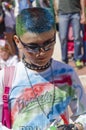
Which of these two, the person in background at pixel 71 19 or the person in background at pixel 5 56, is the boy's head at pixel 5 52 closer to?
the person in background at pixel 5 56

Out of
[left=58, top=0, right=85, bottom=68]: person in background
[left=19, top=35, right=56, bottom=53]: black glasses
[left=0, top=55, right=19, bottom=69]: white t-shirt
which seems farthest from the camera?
[left=58, top=0, right=85, bottom=68]: person in background

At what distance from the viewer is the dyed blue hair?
264 centimetres

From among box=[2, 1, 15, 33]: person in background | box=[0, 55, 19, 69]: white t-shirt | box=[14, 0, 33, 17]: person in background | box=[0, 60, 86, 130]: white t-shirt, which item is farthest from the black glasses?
A: box=[2, 1, 15, 33]: person in background

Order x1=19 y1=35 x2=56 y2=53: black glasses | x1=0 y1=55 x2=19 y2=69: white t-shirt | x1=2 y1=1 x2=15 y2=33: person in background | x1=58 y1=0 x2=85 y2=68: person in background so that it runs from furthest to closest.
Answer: x1=2 y1=1 x2=15 y2=33: person in background
x1=58 y1=0 x2=85 y2=68: person in background
x1=0 y1=55 x2=19 y2=69: white t-shirt
x1=19 y1=35 x2=56 y2=53: black glasses

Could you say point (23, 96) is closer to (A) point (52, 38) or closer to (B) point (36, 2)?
(A) point (52, 38)

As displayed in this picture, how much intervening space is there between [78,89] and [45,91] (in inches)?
8.1

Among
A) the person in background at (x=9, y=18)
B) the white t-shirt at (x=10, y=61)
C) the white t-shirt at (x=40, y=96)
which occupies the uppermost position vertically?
the white t-shirt at (x=40, y=96)

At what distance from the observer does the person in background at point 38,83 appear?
2.63 m

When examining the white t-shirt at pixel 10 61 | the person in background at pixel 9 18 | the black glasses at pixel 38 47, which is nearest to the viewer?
the black glasses at pixel 38 47

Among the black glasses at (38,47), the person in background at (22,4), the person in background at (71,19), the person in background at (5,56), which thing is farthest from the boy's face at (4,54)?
the black glasses at (38,47)

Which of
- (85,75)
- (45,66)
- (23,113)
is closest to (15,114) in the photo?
(23,113)

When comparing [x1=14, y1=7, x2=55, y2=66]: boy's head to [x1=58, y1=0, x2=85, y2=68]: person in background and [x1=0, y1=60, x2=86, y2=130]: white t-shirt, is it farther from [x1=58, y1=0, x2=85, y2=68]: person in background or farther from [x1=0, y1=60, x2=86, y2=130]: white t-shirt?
[x1=58, y1=0, x2=85, y2=68]: person in background

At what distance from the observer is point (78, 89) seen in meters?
2.80

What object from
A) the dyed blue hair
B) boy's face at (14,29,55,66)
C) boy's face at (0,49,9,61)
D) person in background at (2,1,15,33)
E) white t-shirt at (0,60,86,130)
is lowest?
person in background at (2,1,15,33)
